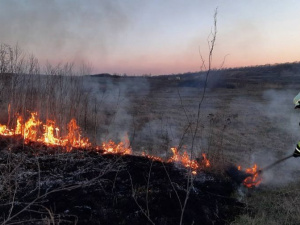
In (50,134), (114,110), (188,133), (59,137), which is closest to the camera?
(50,134)

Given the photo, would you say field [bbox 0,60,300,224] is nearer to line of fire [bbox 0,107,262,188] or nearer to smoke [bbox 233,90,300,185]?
smoke [bbox 233,90,300,185]

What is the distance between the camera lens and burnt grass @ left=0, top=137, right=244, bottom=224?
4.79 m

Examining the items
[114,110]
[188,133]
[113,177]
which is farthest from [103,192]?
[114,110]

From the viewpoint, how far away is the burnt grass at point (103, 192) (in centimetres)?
479

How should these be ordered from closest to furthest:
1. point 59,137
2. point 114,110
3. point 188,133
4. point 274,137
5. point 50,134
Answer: point 50,134
point 59,137
point 188,133
point 274,137
point 114,110

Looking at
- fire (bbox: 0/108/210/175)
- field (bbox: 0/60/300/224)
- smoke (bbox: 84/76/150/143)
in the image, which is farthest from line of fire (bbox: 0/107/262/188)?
smoke (bbox: 84/76/150/143)

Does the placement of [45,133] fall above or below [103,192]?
above

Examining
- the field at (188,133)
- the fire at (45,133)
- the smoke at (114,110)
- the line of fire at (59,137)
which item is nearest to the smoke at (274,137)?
the field at (188,133)

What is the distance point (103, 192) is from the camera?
18.4 ft

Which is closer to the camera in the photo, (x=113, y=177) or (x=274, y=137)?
(x=113, y=177)

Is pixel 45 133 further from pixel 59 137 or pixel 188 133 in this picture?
pixel 188 133

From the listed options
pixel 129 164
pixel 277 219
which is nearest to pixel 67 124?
pixel 129 164

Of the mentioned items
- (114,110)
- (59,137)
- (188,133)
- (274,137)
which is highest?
(114,110)

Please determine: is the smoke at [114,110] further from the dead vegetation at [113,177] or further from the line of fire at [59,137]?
the line of fire at [59,137]
